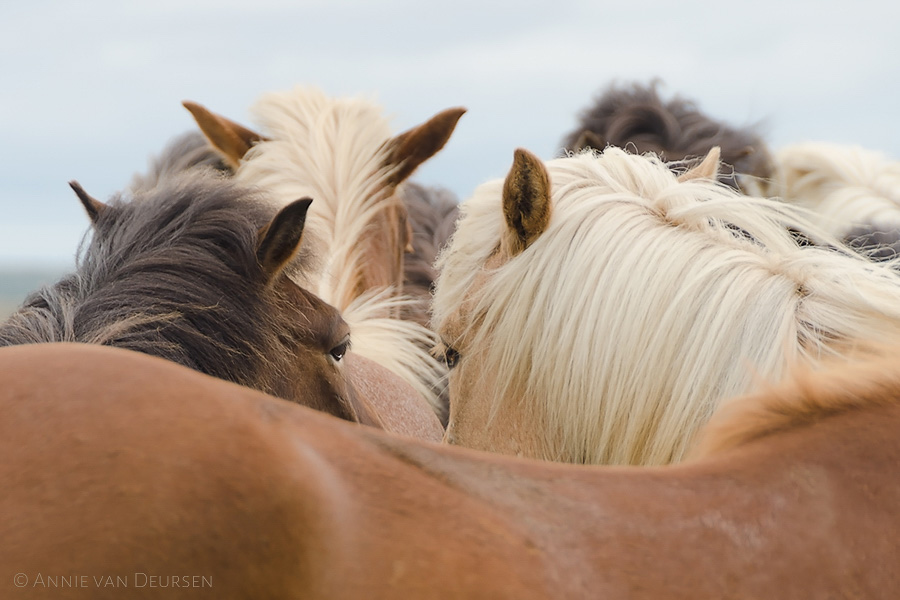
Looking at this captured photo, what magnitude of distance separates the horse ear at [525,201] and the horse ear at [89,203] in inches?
46.7

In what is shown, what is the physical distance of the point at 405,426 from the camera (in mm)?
3547

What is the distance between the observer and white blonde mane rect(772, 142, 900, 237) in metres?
4.95

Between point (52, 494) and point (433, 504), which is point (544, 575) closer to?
point (433, 504)

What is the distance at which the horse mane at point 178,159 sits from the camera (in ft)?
16.0

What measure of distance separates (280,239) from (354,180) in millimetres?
2166

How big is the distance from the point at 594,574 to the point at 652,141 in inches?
176

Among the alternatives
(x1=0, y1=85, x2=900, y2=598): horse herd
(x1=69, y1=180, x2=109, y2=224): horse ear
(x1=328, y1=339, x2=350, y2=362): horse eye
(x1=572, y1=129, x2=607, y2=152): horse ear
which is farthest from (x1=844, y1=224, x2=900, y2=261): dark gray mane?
(x1=69, y1=180, x2=109, y2=224): horse ear

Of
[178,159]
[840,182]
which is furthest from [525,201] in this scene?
[840,182]

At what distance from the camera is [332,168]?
4.11m

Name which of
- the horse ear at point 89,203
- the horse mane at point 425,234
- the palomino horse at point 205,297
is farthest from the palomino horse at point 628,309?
the horse mane at point 425,234

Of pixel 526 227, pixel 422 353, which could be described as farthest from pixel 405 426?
pixel 526 227

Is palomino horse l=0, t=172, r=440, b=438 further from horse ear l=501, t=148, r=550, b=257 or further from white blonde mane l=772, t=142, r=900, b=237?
white blonde mane l=772, t=142, r=900, b=237

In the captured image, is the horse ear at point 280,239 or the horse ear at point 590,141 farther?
the horse ear at point 590,141

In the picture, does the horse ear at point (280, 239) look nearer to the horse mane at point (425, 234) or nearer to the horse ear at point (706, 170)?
the horse ear at point (706, 170)
